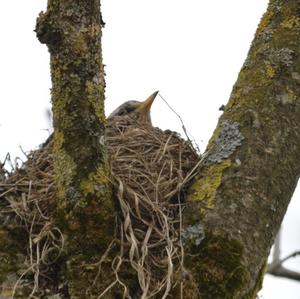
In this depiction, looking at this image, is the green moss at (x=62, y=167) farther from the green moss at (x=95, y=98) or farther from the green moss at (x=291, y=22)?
the green moss at (x=291, y=22)

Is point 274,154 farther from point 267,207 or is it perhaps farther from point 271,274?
point 271,274

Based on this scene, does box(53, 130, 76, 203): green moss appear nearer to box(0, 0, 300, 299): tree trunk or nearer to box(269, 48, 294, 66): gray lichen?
box(0, 0, 300, 299): tree trunk

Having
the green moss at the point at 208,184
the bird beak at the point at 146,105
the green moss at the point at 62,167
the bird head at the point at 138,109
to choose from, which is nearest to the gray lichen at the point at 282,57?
the green moss at the point at 208,184

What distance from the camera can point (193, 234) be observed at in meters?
2.53

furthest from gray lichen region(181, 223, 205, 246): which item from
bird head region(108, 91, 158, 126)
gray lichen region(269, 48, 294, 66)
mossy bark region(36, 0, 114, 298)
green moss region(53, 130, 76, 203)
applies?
bird head region(108, 91, 158, 126)

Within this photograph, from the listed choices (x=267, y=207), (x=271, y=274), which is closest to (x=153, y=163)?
(x=271, y=274)

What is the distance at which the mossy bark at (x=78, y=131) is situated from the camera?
2.47 m

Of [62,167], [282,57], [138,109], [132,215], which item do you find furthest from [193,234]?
[138,109]

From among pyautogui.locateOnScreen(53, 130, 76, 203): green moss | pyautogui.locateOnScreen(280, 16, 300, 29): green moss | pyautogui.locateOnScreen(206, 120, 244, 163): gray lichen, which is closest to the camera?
pyautogui.locateOnScreen(53, 130, 76, 203): green moss

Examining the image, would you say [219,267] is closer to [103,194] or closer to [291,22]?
[103,194]

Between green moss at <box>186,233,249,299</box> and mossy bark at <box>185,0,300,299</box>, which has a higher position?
mossy bark at <box>185,0,300,299</box>

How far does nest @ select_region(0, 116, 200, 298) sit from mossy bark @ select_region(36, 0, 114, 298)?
9 centimetres

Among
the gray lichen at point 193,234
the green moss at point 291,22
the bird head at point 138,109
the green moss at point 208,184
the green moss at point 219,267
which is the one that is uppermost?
the bird head at point 138,109

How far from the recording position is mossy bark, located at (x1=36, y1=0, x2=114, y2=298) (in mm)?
2473
